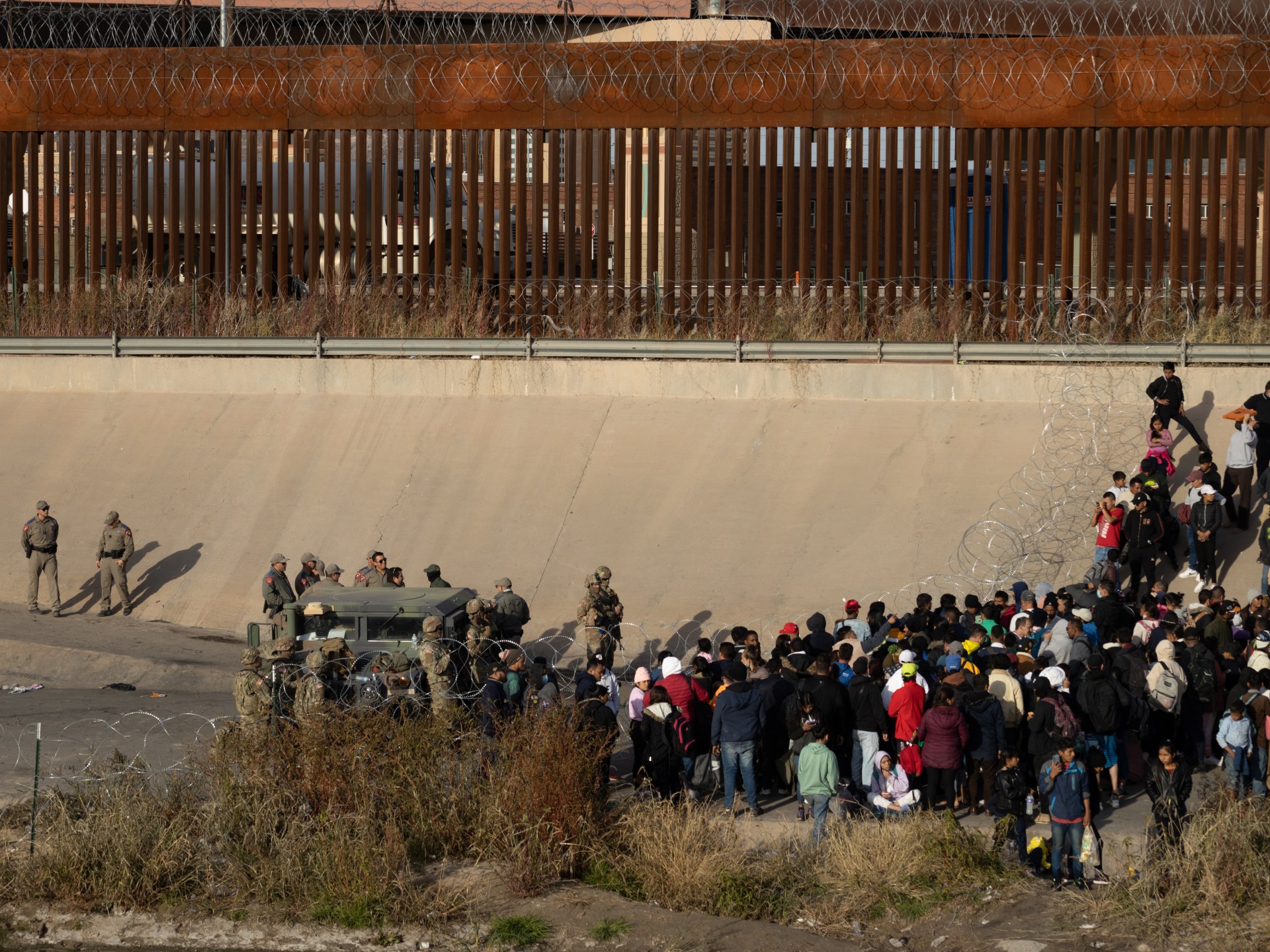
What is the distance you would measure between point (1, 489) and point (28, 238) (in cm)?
569

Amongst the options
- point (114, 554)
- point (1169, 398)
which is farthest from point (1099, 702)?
point (114, 554)

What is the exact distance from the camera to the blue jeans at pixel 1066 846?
377 inches

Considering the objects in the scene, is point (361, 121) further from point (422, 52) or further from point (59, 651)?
point (59, 651)

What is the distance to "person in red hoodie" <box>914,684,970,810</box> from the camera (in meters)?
10.3

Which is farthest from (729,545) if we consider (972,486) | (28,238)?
(28,238)

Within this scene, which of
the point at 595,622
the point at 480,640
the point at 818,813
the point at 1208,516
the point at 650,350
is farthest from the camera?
the point at 650,350

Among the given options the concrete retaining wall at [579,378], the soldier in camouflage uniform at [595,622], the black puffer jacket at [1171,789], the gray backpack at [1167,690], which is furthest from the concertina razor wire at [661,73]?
the black puffer jacket at [1171,789]

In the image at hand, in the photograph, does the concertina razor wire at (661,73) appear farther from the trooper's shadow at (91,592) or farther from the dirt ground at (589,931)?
the dirt ground at (589,931)

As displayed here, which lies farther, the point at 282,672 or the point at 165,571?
the point at 165,571

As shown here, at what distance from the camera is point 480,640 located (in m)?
11.7

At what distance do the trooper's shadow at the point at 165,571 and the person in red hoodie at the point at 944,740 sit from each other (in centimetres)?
954

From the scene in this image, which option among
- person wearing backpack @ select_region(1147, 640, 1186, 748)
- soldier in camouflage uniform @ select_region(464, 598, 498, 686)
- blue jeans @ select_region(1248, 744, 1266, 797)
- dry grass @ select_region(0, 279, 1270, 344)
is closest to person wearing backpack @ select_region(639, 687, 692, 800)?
soldier in camouflage uniform @ select_region(464, 598, 498, 686)

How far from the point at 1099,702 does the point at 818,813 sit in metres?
1.92

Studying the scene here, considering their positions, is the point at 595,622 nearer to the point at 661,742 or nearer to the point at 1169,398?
the point at 661,742
